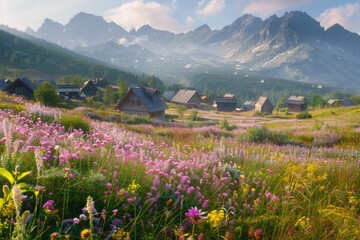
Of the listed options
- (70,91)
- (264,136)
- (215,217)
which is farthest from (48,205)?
(70,91)

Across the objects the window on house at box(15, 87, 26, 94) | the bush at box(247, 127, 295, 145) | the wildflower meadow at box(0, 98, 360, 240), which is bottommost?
the bush at box(247, 127, 295, 145)

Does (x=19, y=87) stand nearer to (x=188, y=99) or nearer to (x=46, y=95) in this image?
(x=46, y=95)

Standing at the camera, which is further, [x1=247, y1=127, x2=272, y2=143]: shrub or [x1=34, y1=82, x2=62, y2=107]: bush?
[x1=34, y1=82, x2=62, y2=107]: bush

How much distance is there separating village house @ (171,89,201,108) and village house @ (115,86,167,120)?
65.5 meters

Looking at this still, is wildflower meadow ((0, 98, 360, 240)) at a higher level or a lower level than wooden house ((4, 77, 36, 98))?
lower

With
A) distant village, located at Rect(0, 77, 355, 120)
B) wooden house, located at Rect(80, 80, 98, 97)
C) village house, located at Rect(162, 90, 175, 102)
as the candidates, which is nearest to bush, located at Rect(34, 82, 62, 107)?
distant village, located at Rect(0, 77, 355, 120)

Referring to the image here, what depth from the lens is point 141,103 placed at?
5991 cm

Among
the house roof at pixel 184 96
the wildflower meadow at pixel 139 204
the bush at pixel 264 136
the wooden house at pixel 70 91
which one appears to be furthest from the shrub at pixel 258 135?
the house roof at pixel 184 96

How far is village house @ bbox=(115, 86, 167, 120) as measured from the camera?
59438 millimetres

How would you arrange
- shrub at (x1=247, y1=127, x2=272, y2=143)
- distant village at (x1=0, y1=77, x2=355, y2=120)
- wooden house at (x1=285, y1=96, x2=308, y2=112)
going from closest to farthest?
shrub at (x1=247, y1=127, x2=272, y2=143) → distant village at (x1=0, y1=77, x2=355, y2=120) → wooden house at (x1=285, y1=96, x2=308, y2=112)

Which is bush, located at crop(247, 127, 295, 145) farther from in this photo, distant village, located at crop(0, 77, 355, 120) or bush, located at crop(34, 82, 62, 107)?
bush, located at crop(34, 82, 62, 107)

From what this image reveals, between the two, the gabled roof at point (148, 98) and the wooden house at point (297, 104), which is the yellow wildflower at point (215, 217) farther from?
the wooden house at point (297, 104)

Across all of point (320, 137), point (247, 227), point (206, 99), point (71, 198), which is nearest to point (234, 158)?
point (247, 227)


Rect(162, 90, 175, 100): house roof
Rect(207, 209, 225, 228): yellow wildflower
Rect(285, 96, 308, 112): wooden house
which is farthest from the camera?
Rect(162, 90, 175, 100): house roof
